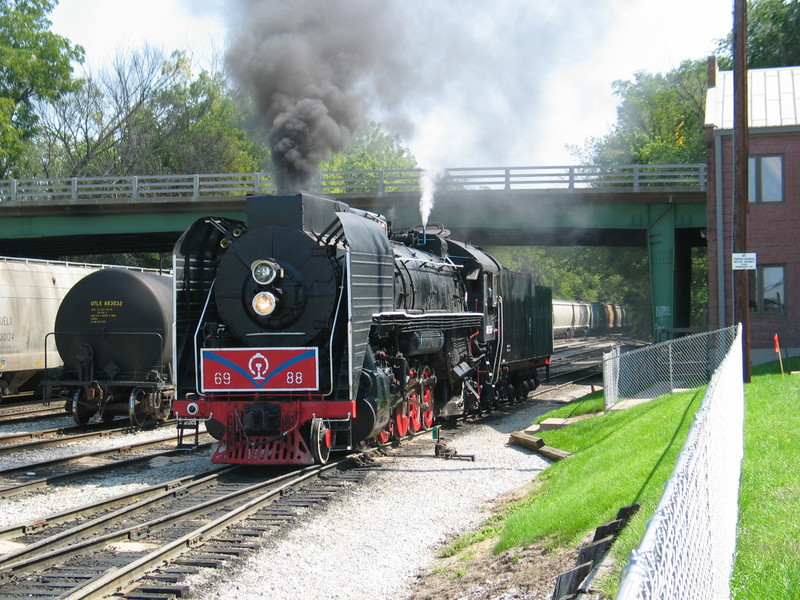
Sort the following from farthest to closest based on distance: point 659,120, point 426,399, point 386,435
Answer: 1. point 659,120
2. point 426,399
3. point 386,435

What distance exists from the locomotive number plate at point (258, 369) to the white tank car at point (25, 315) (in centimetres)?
935

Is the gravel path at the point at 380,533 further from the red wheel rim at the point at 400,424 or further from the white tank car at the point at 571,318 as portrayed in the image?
the white tank car at the point at 571,318

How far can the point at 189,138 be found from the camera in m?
48.8

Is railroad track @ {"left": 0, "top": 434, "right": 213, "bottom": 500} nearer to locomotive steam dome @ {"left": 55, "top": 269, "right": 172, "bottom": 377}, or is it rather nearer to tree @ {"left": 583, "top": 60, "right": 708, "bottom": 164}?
locomotive steam dome @ {"left": 55, "top": 269, "right": 172, "bottom": 377}

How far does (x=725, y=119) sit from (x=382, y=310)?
50.5 ft

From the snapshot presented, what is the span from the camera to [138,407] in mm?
15773

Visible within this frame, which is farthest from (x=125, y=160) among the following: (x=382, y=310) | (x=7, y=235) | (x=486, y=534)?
(x=486, y=534)

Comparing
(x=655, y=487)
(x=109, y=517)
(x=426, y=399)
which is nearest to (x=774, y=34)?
(x=426, y=399)

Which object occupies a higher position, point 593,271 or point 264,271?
point 593,271

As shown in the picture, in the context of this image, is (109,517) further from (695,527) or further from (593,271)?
(593,271)

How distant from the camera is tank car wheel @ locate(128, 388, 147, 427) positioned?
15.4 meters

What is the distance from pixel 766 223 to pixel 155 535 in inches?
770

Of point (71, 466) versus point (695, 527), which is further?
point (71, 466)

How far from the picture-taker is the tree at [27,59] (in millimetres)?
38750
